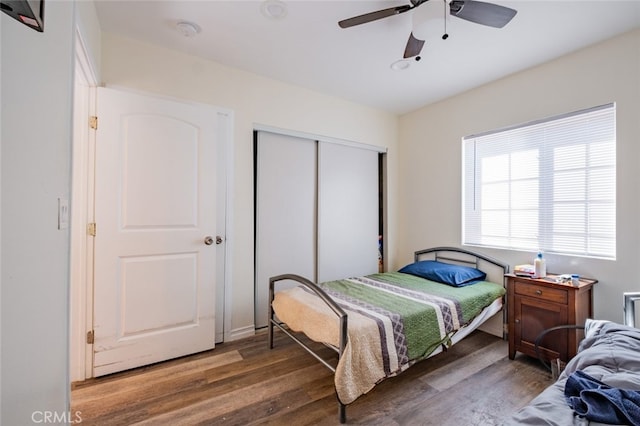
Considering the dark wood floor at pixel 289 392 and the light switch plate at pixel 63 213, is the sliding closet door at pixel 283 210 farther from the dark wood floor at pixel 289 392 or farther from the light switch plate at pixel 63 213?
the light switch plate at pixel 63 213

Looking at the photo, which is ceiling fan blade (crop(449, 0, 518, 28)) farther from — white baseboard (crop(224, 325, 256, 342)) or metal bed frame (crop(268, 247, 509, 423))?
white baseboard (crop(224, 325, 256, 342))

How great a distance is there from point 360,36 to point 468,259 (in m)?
2.52

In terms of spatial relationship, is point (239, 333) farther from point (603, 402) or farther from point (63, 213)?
point (603, 402)

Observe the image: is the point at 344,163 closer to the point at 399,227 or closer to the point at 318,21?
the point at 399,227

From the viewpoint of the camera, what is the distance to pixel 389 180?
3.92 metres

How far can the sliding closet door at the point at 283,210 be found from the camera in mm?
2969

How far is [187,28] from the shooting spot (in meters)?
2.14

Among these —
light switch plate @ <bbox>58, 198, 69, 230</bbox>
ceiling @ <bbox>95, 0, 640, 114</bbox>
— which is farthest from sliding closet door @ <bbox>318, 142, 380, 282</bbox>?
light switch plate @ <bbox>58, 198, 69, 230</bbox>

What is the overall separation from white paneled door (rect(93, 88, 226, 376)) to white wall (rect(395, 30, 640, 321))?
99.1 inches

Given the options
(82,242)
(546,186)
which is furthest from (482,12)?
(82,242)

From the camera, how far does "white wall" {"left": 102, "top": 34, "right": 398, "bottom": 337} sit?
7.63ft

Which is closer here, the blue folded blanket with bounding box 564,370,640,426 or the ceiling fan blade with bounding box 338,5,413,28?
the blue folded blanket with bounding box 564,370,640,426

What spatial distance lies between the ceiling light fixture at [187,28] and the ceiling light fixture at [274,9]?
57 centimetres

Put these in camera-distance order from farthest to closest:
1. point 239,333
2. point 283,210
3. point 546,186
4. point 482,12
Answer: point 283,210 → point 239,333 → point 546,186 → point 482,12
